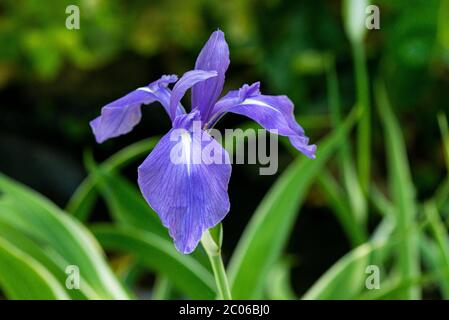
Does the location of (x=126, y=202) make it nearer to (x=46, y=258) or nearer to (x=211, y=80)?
(x=46, y=258)

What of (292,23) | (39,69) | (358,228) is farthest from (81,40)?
(358,228)

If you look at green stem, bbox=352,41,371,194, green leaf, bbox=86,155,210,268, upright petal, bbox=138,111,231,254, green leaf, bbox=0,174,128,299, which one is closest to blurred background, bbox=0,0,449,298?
green stem, bbox=352,41,371,194

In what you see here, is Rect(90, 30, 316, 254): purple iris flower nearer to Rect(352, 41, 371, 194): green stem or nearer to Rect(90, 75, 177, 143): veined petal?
Rect(90, 75, 177, 143): veined petal

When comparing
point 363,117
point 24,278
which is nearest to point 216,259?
point 24,278

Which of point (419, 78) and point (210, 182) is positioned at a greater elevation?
point (419, 78)

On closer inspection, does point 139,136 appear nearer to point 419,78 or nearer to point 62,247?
point 419,78

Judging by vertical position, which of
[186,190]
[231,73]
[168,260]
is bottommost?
[168,260]
